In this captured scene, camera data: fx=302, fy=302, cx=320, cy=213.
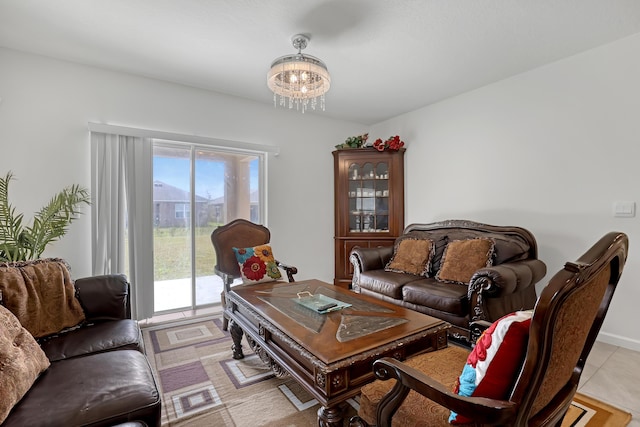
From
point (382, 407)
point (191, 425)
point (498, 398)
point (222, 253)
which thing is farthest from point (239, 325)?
point (498, 398)

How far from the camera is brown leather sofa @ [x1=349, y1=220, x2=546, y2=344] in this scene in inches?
89.4

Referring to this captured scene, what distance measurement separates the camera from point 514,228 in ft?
9.50

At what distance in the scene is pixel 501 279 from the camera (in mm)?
2180

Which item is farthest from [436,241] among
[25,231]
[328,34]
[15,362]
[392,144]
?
[25,231]

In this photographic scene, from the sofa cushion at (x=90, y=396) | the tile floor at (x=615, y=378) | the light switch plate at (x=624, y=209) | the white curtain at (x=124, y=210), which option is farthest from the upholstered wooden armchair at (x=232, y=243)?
the light switch plate at (x=624, y=209)

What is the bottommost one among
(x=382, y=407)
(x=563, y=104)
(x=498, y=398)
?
(x=382, y=407)

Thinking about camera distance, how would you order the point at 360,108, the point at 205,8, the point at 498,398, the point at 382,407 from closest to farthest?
the point at 498,398, the point at 382,407, the point at 205,8, the point at 360,108

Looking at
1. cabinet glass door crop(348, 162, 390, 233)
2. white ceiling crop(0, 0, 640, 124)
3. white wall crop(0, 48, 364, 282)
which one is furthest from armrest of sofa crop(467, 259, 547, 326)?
white wall crop(0, 48, 364, 282)

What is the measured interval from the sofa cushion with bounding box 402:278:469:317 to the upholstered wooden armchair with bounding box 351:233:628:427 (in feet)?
4.25

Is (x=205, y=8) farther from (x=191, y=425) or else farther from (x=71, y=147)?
(x=191, y=425)

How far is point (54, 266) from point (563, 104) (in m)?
4.30

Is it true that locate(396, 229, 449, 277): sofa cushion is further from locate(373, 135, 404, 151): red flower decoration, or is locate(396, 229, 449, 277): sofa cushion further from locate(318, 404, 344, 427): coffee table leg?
locate(318, 404, 344, 427): coffee table leg

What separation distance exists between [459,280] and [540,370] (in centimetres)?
205

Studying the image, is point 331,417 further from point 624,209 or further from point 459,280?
point 624,209
